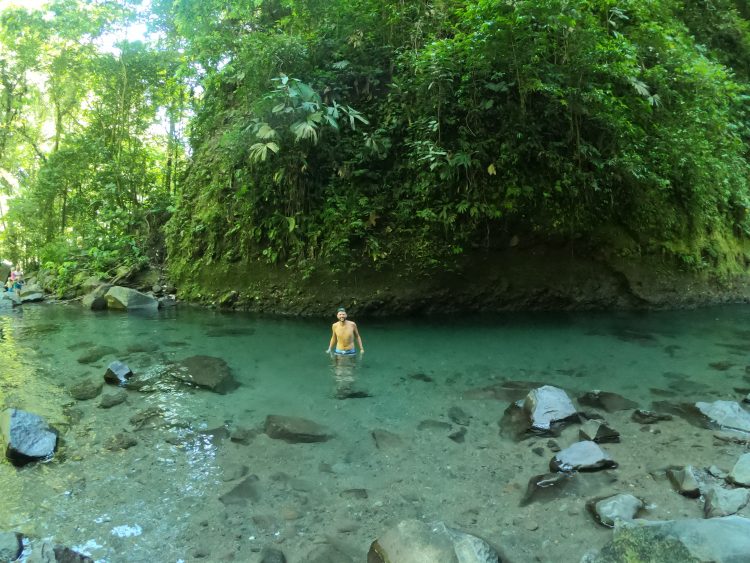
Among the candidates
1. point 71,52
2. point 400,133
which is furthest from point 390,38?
point 71,52

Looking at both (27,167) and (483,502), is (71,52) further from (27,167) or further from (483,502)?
(483,502)

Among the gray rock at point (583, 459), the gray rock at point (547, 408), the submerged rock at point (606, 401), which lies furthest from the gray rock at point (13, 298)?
the gray rock at point (583, 459)

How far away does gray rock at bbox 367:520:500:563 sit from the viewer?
9.18ft

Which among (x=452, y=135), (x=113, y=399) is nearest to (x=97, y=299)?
(x=113, y=399)

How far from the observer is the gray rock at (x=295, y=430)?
189 inches

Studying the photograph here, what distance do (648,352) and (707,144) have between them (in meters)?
7.23

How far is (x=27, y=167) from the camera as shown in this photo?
2808 centimetres

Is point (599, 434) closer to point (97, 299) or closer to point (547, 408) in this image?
point (547, 408)

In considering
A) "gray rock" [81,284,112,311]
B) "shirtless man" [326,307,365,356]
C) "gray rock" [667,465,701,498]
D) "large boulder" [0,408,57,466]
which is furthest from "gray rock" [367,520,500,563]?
"gray rock" [81,284,112,311]

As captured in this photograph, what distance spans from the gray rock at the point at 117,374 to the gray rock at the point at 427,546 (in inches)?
201

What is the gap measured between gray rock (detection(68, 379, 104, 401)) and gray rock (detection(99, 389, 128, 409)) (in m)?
0.22

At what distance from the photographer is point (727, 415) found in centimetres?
474

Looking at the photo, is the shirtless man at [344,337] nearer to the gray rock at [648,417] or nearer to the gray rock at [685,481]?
the gray rock at [648,417]

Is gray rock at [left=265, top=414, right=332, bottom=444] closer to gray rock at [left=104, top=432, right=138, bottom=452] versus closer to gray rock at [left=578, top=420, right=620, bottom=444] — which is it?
gray rock at [left=104, top=432, right=138, bottom=452]
